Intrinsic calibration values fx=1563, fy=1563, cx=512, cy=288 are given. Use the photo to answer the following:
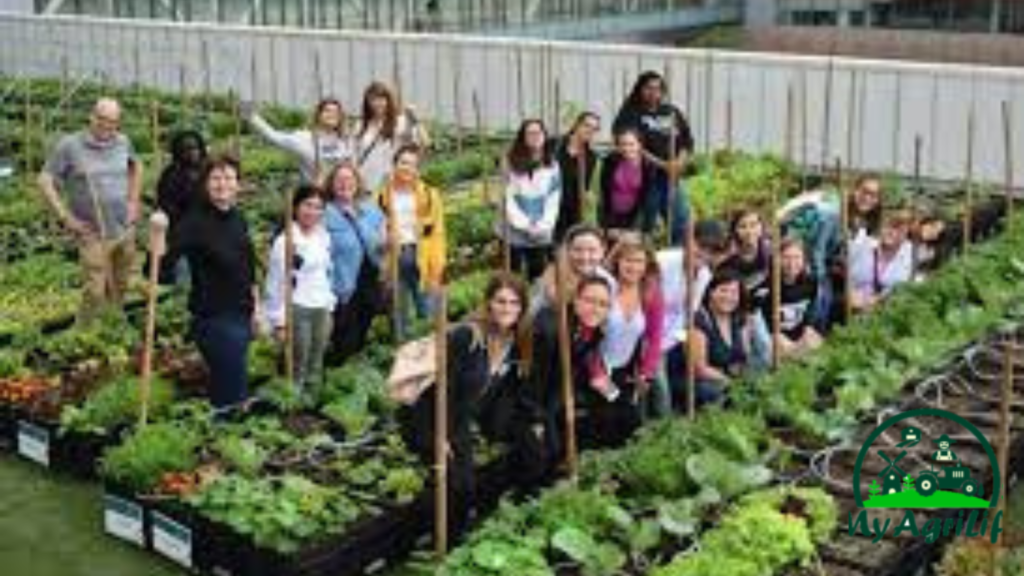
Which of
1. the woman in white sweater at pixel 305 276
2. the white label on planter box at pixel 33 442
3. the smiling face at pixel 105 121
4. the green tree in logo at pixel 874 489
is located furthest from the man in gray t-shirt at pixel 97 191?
the green tree in logo at pixel 874 489

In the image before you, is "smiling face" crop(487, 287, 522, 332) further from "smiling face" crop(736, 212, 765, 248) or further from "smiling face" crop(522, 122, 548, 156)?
"smiling face" crop(522, 122, 548, 156)

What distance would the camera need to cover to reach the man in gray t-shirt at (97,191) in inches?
338

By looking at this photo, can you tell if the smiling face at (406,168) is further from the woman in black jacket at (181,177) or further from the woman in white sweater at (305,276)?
the woman in black jacket at (181,177)

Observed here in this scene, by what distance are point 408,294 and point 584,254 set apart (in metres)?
1.94

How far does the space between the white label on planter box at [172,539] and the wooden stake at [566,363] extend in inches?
64.6

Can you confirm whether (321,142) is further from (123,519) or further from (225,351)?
(123,519)

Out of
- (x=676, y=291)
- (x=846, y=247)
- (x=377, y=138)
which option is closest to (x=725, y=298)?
(x=676, y=291)

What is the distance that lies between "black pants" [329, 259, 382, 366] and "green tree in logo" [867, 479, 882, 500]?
3.04m

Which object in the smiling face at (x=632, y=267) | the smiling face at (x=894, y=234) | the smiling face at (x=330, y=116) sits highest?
the smiling face at (x=330, y=116)

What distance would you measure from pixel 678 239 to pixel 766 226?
1774mm

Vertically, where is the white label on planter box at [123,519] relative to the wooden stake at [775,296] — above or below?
below

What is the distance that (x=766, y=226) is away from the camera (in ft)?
27.7

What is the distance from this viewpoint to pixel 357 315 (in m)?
8.53

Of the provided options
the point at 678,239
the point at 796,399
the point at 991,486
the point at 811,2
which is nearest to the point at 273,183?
the point at 678,239
